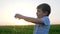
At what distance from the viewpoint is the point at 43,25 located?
Answer: 2.49m

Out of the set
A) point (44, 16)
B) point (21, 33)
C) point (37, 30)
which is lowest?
point (21, 33)

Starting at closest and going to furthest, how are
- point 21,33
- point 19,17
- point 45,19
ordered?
point 19,17
point 45,19
point 21,33

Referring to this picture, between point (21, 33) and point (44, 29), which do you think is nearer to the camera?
point (44, 29)

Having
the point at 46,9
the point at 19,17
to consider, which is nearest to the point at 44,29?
the point at 46,9

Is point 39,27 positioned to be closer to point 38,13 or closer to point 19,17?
point 38,13

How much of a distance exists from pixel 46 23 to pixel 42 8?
7.1 inches

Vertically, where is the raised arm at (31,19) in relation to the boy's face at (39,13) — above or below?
below

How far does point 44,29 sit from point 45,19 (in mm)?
151

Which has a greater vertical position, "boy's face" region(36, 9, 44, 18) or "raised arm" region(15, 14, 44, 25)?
"boy's face" region(36, 9, 44, 18)

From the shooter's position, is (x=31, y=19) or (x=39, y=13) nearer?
(x=31, y=19)

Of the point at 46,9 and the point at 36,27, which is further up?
the point at 46,9

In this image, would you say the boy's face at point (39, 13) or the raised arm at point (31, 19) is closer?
the raised arm at point (31, 19)

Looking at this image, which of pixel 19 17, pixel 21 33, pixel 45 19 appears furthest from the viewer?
pixel 21 33

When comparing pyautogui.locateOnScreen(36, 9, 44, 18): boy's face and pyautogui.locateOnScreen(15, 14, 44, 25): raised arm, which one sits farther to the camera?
pyautogui.locateOnScreen(36, 9, 44, 18): boy's face
